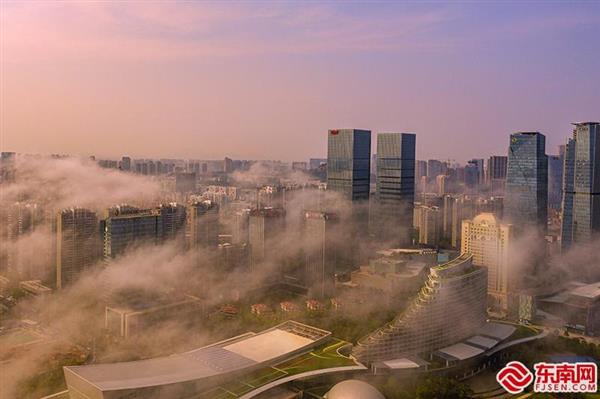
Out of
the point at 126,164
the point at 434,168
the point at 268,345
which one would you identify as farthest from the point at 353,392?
the point at 434,168

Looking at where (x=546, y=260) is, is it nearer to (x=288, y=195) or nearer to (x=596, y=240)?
(x=596, y=240)

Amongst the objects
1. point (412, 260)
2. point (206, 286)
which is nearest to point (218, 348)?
point (206, 286)

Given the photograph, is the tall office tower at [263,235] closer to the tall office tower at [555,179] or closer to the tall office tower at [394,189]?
the tall office tower at [394,189]

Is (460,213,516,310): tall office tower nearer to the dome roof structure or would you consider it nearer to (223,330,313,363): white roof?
(223,330,313,363): white roof

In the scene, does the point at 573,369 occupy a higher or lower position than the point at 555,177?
lower

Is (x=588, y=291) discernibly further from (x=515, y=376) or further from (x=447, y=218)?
(x=515, y=376)

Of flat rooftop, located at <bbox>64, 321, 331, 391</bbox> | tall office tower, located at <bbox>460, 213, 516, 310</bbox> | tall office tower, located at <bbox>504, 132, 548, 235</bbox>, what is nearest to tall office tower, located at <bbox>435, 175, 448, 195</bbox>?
tall office tower, located at <bbox>504, 132, 548, 235</bbox>
